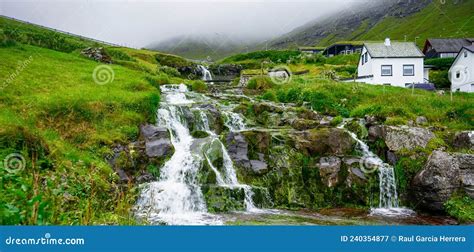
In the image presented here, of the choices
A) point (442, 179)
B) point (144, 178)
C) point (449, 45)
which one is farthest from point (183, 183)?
point (449, 45)

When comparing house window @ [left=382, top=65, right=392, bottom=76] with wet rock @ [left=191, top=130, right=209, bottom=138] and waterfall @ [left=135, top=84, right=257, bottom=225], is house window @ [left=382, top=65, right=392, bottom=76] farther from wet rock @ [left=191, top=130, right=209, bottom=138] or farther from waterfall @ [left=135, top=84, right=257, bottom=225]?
wet rock @ [left=191, top=130, right=209, bottom=138]

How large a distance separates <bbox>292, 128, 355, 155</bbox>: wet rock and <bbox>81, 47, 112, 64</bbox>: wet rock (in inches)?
1159

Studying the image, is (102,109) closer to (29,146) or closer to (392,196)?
(29,146)

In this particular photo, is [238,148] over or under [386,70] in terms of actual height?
under

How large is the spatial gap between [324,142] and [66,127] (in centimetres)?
1426

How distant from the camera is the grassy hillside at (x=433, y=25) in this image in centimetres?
13700

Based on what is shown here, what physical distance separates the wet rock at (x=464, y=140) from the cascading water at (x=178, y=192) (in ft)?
47.9

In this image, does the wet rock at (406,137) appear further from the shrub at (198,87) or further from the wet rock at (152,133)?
the shrub at (198,87)

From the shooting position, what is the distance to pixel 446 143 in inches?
840

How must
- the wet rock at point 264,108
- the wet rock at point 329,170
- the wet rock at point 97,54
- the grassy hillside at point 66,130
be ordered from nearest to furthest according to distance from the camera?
the grassy hillside at point 66,130
the wet rock at point 329,170
the wet rock at point 264,108
the wet rock at point 97,54

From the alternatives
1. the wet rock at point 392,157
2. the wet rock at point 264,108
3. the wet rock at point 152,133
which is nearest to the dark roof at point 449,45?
the wet rock at point 264,108

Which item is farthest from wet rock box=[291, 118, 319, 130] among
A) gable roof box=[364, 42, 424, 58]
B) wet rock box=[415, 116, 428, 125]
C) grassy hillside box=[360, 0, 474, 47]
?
grassy hillside box=[360, 0, 474, 47]

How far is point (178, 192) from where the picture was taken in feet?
55.5

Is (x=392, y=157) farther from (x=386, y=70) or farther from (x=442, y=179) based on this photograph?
(x=386, y=70)
